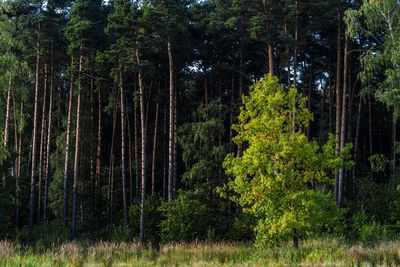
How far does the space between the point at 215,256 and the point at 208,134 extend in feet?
31.0

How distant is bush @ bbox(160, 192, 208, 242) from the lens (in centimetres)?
2134

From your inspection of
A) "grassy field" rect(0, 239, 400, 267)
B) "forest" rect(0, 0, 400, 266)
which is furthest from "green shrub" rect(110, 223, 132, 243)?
"grassy field" rect(0, 239, 400, 267)

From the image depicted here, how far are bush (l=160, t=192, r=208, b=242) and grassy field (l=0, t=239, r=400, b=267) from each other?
263cm

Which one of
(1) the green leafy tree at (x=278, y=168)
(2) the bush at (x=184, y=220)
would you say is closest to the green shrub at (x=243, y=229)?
(2) the bush at (x=184, y=220)

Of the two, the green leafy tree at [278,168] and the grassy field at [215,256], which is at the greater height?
the green leafy tree at [278,168]

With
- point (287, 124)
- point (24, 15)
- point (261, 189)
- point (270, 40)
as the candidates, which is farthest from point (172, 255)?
point (24, 15)

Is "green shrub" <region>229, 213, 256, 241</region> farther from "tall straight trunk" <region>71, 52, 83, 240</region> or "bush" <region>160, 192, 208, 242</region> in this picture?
"tall straight trunk" <region>71, 52, 83, 240</region>

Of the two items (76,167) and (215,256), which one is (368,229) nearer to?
(215,256)

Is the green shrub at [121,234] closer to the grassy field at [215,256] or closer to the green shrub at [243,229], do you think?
the grassy field at [215,256]

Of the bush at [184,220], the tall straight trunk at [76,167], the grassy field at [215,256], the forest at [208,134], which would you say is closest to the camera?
the grassy field at [215,256]

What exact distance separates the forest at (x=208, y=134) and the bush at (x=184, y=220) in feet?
0.21

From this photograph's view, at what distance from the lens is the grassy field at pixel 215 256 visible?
13.0 meters

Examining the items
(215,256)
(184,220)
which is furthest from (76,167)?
(215,256)

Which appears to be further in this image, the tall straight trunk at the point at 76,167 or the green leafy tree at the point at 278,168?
the tall straight trunk at the point at 76,167
